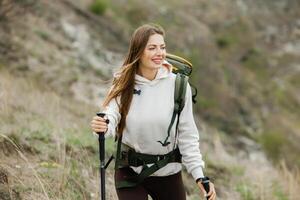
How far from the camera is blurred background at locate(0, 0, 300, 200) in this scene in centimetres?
545

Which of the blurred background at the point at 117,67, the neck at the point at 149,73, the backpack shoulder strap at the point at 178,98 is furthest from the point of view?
the blurred background at the point at 117,67

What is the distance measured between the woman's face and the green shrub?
17482mm

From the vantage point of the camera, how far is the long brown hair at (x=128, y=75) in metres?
3.59

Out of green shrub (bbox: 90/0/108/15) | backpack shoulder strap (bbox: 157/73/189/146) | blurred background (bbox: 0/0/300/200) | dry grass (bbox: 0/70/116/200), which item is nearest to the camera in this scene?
backpack shoulder strap (bbox: 157/73/189/146)

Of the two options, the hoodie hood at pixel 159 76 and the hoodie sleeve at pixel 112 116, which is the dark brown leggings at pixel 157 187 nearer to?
the hoodie sleeve at pixel 112 116

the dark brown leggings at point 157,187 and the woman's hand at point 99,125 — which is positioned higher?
the woman's hand at point 99,125

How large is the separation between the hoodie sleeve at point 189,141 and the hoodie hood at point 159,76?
0.17m

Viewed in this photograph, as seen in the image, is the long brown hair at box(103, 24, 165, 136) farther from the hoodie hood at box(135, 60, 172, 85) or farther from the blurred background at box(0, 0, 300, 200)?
the blurred background at box(0, 0, 300, 200)

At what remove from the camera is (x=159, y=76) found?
11.9ft

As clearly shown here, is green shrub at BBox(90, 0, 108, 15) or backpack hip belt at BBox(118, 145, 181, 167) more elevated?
green shrub at BBox(90, 0, 108, 15)

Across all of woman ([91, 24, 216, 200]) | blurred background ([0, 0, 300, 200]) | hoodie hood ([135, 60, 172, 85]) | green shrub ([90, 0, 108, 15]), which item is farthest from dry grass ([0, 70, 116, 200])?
green shrub ([90, 0, 108, 15])

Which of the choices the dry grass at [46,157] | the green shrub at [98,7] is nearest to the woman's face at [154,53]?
the dry grass at [46,157]

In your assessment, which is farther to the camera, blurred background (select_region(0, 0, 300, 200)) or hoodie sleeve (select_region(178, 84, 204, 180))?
blurred background (select_region(0, 0, 300, 200))

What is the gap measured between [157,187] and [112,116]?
570mm
